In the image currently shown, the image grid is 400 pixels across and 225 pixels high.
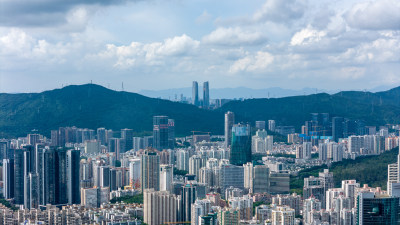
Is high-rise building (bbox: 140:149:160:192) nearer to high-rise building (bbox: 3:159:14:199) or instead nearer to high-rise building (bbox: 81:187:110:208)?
high-rise building (bbox: 81:187:110:208)

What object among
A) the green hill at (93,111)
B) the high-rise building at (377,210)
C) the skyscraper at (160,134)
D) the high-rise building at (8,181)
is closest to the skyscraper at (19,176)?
the high-rise building at (8,181)

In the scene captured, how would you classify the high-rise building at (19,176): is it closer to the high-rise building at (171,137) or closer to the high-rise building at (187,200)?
the high-rise building at (187,200)

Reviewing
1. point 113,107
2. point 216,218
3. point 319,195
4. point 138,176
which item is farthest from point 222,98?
point 216,218

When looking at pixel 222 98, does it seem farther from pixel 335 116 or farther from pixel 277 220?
pixel 277 220

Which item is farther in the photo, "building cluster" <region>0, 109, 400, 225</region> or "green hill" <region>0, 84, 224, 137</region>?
"green hill" <region>0, 84, 224, 137</region>

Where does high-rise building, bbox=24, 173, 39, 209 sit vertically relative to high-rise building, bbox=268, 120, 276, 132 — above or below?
below

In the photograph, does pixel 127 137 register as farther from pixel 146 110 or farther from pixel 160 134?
pixel 146 110

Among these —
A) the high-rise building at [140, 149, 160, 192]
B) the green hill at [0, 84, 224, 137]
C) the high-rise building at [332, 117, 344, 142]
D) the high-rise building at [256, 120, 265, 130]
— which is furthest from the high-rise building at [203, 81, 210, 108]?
the high-rise building at [140, 149, 160, 192]
